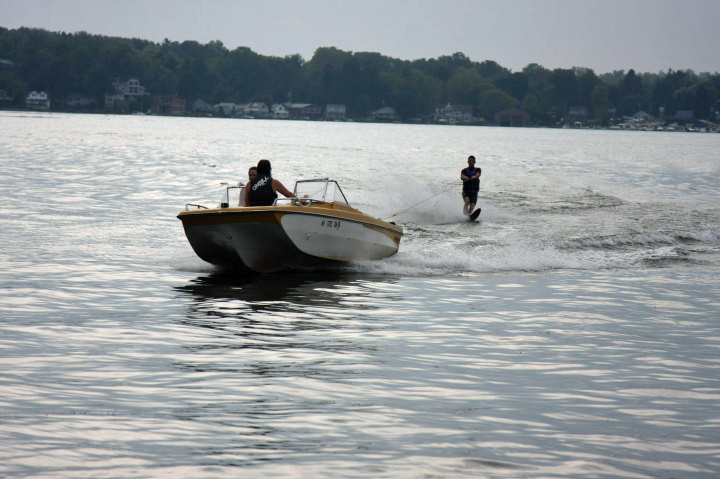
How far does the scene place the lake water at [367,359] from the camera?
7859 mm

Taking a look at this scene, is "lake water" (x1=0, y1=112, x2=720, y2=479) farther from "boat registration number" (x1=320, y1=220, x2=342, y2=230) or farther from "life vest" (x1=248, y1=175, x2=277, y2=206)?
"life vest" (x1=248, y1=175, x2=277, y2=206)

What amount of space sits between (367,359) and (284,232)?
5933 millimetres

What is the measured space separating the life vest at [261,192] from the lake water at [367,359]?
4.97 ft

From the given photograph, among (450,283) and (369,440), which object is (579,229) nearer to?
(450,283)

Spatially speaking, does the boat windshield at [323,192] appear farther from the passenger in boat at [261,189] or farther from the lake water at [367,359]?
the lake water at [367,359]

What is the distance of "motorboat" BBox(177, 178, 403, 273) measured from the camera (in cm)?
1638

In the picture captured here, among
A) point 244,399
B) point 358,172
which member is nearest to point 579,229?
point 244,399

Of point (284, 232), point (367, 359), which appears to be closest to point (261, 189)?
point (284, 232)

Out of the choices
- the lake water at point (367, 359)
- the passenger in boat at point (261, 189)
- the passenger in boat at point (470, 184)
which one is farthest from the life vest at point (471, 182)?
the passenger in boat at point (261, 189)

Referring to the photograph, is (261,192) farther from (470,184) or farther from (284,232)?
(470,184)

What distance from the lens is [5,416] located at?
336 inches

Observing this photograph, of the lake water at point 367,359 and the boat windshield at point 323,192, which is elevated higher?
the boat windshield at point 323,192

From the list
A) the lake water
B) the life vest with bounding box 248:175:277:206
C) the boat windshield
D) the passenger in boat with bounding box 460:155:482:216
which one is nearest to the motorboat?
the boat windshield

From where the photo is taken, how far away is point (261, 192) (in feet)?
55.3
